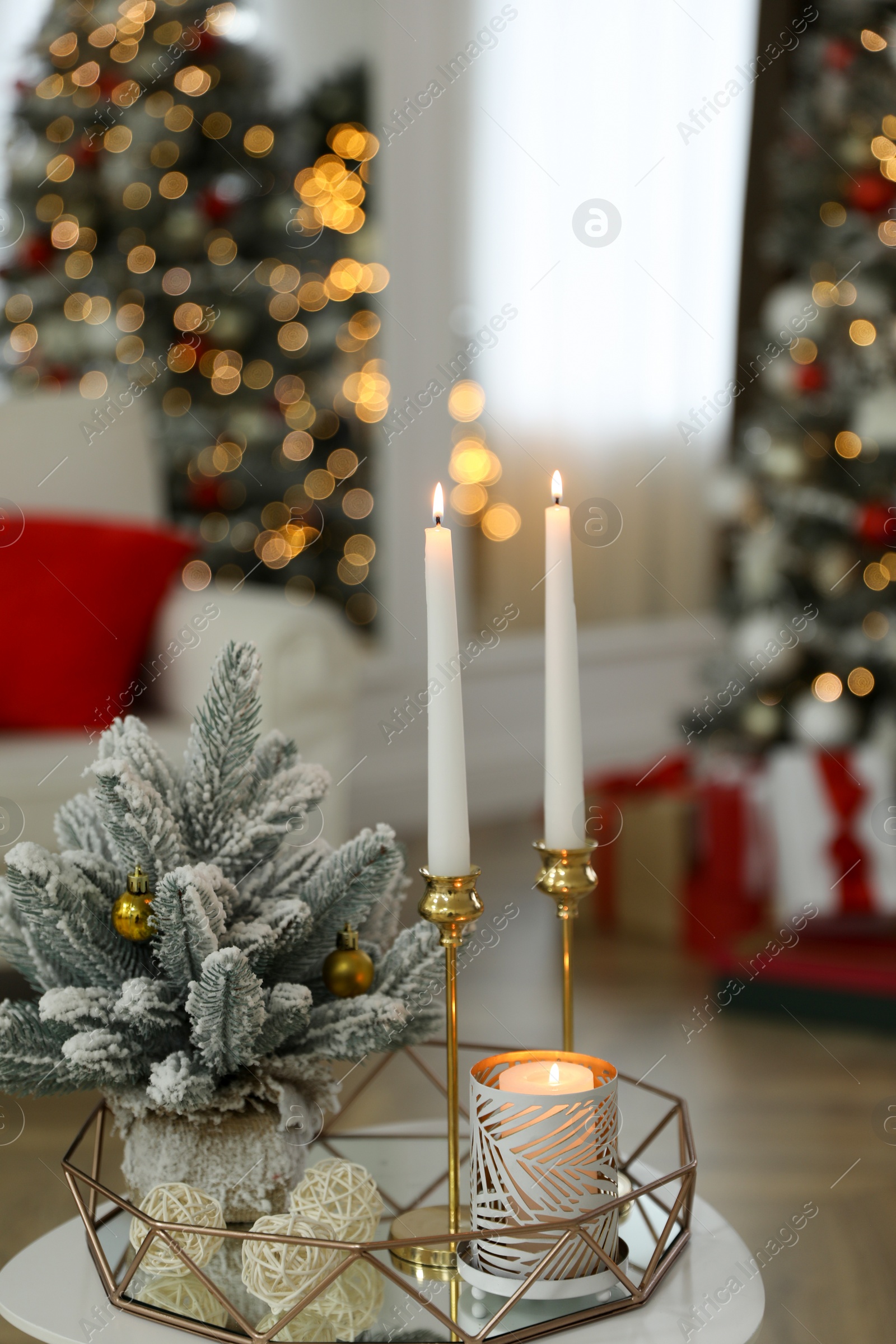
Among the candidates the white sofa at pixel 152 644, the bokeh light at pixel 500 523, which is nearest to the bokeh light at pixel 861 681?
the bokeh light at pixel 500 523

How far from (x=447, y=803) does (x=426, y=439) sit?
2.57 m

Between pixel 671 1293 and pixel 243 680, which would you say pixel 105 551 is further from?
pixel 671 1293

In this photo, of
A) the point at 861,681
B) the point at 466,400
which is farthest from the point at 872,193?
the point at 466,400

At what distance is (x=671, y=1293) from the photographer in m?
0.60

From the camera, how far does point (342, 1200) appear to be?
629 mm

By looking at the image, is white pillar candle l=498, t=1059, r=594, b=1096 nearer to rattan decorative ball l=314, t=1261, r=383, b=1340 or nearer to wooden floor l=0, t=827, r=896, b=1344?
rattan decorative ball l=314, t=1261, r=383, b=1340

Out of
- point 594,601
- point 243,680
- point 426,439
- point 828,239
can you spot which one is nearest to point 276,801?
point 243,680

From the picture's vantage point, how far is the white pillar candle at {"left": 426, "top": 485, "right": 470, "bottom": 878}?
23.2 inches

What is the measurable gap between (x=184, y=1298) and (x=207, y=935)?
170 millimetres

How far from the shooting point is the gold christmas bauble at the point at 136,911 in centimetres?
63

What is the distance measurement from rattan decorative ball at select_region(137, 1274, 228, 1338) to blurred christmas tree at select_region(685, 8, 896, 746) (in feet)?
6.90

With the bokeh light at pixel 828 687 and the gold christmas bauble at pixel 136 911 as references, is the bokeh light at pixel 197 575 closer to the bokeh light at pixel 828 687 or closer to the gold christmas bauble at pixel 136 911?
the bokeh light at pixel 828 687

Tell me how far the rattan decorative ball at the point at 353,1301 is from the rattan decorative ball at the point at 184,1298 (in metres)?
0.01

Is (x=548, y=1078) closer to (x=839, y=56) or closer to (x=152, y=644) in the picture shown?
(x=152, y=644)
